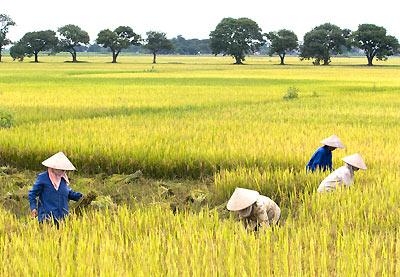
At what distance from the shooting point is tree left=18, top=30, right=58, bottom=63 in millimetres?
78500

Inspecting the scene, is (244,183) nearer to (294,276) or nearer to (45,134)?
(294,276)

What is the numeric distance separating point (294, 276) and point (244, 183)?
3854mm

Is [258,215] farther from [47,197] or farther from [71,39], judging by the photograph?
[71,39]

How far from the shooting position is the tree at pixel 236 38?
3054 inches

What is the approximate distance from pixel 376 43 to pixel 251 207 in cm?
7180

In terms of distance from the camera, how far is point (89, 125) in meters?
12.1

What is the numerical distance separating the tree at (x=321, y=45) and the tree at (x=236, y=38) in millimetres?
6764

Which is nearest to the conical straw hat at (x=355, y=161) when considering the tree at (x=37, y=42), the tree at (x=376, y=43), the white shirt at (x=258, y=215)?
the white shirt at (x=258, y=215)

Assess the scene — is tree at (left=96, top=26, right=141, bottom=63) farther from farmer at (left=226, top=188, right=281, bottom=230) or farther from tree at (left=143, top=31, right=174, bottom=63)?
farmer at (left=226, top=188, right=281, bottom=230)

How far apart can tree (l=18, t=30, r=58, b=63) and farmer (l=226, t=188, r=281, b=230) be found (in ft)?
250

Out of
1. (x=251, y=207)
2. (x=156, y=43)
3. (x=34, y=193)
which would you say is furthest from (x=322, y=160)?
(x=156, y=43)

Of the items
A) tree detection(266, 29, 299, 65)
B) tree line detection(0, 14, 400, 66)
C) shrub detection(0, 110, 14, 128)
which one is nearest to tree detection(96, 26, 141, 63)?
tree line detection(0, 14, 400, 66)

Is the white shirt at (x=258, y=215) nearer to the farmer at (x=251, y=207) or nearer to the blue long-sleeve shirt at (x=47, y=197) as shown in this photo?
the farmer at (x=251, y=207)

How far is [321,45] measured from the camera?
7481cm
